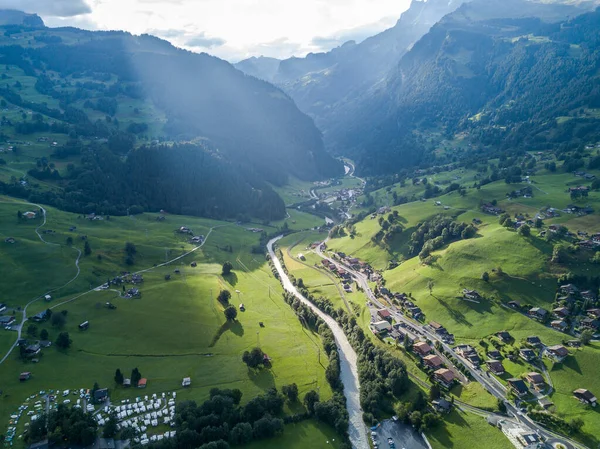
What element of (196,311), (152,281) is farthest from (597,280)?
(152,281)

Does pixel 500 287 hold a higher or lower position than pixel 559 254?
lower

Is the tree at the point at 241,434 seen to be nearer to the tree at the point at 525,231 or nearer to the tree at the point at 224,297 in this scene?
the tree at the point at 224,297

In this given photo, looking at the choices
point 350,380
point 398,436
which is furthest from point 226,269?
point 398,436

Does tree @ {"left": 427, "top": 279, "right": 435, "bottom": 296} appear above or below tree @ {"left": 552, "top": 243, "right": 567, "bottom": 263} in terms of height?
below

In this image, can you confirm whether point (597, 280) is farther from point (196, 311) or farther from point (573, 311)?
point (196, 311)

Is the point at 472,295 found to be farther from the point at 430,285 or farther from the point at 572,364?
the point at 572,364

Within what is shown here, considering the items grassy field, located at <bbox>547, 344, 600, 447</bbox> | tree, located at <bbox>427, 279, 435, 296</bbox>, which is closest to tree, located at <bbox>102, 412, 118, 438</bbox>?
grassy field, located at <bbox>547, 344, 600, 447</bbox>

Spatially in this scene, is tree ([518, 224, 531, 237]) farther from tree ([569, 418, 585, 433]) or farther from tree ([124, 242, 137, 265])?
tree ([124, 242, 137, 265])
